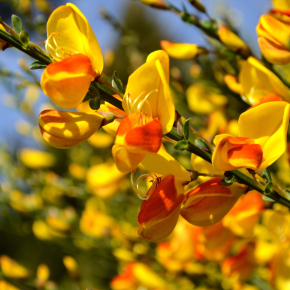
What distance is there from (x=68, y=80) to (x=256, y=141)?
0.19 metres

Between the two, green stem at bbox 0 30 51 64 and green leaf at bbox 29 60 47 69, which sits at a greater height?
green stem at bbox 0 30 51 64

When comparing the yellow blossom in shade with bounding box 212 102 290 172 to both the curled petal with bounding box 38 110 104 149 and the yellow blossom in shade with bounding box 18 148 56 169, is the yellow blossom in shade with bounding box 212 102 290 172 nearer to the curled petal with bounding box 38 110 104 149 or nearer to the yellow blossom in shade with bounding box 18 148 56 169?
the curled petal with bounding box 38 110 104 149

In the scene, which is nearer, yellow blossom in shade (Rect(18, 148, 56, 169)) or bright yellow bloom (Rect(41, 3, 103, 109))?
bright yellow bloom (Rect(41, 3, 103, 109))

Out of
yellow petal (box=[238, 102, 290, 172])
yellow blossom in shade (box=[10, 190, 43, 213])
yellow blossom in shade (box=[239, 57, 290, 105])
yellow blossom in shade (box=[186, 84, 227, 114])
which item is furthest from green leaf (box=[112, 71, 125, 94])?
yellow blossom in shade (box=[10, 190, 43, 213])

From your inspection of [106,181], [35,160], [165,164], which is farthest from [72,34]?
[35,160]

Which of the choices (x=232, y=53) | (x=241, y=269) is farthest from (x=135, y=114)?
(x=241, y=269)

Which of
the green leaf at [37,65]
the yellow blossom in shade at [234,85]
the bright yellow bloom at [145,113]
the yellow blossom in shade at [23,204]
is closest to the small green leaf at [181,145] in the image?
the bright yellow bloom at [145,113]

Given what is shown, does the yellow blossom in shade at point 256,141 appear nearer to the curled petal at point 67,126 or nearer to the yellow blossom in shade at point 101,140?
the curled petal at point 67,126

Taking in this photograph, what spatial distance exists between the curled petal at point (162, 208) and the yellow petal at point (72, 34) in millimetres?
135

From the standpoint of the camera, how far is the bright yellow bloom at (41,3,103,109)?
318 millimetres

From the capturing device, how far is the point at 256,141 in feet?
1.16

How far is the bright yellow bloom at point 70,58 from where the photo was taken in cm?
32

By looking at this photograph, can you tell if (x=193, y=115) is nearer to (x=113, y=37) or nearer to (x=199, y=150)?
(x=199, y=150)

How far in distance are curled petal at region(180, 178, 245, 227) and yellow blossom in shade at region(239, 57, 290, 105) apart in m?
0.17
